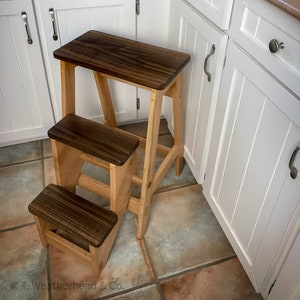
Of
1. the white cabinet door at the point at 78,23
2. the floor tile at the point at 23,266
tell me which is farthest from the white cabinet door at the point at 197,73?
the floor tile at the point at 23,266

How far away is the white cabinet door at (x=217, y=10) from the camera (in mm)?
1035

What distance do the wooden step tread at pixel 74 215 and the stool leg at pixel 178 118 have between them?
1.56ft

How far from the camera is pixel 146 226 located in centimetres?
147

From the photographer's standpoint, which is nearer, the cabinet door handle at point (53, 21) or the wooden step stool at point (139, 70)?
Result: the wooden step stool at point (139, 70)

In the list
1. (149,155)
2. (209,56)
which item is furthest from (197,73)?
(149,155)

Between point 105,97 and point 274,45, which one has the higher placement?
point 274,45

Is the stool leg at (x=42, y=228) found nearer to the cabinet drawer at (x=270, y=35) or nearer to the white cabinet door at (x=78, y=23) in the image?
the white cabinet door at (x=78, y=23)

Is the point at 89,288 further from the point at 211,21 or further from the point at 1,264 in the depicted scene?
the point at 211,21

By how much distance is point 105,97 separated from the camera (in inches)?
64.0

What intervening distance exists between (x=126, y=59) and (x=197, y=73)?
0.30 m

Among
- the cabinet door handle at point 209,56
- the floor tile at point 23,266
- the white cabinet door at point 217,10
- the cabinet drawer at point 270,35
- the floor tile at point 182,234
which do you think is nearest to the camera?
the cabinet drawer at point 270,35

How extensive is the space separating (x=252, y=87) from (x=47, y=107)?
1102 mm

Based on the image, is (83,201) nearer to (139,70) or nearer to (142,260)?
(142,260)

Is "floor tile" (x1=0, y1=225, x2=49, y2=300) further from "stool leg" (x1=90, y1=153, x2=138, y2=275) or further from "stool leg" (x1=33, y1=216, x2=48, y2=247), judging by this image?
"stool leg" (x1=90, y1=153, x2=138, y2=275)
